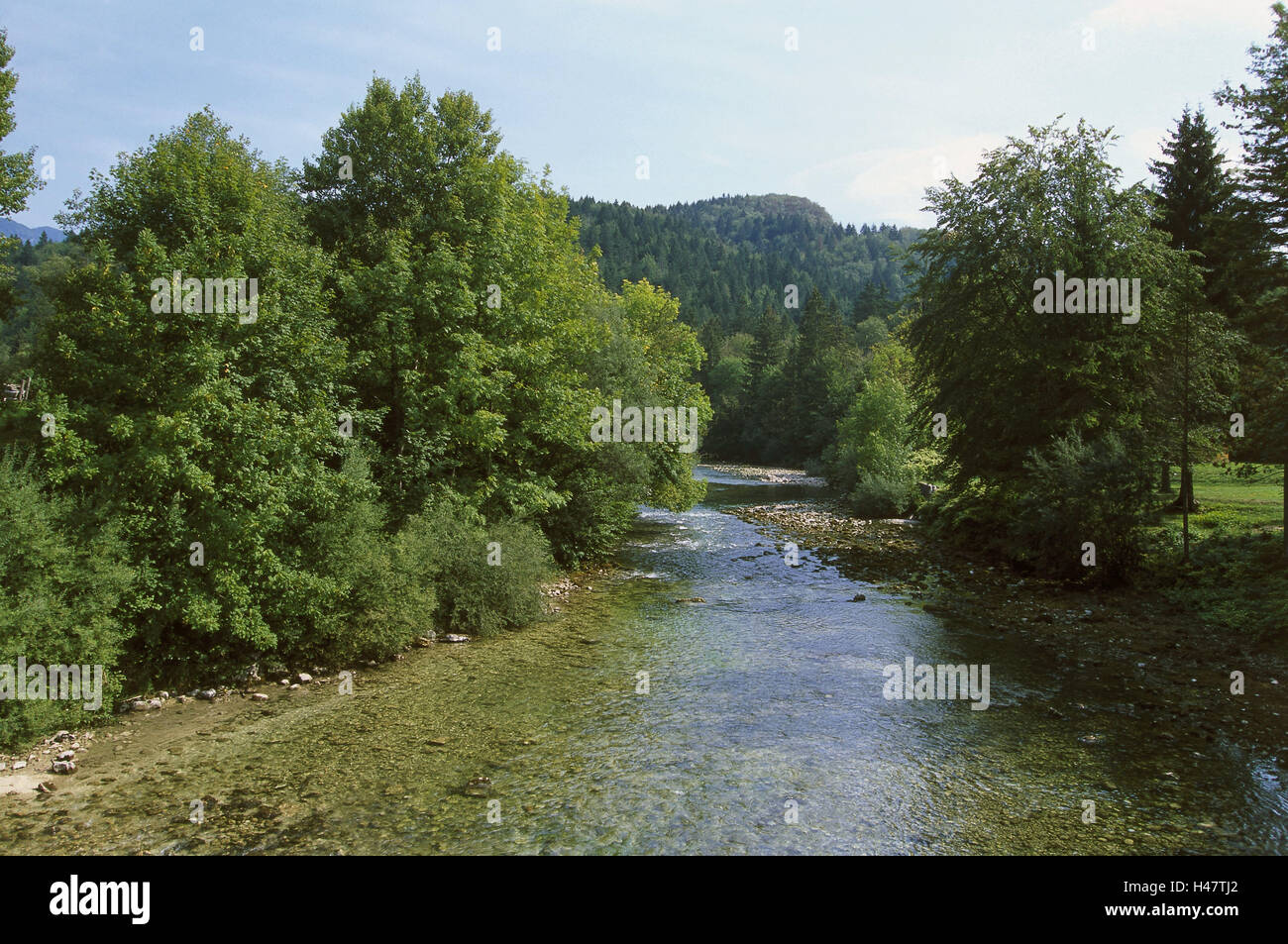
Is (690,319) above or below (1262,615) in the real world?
above

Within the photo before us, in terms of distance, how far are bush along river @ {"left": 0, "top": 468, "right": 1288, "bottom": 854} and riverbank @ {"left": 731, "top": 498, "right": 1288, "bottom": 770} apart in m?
0.09

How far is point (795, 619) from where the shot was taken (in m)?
22.7

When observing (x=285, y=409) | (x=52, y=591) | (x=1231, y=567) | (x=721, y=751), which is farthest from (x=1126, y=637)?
(x=52, y=591)

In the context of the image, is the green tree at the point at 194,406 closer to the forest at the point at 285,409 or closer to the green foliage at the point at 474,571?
the forest at the point at 285,409

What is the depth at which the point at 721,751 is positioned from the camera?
1327 centimetres

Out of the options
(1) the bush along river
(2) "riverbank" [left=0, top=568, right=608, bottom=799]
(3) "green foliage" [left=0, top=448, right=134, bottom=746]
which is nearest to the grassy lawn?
(1) the bush along river

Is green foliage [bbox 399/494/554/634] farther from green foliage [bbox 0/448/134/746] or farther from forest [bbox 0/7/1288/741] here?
green foliage [bbox 0/448/134/746]

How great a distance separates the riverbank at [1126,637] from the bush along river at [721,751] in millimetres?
94

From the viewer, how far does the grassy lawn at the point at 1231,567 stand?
62.7 feet

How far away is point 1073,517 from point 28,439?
27.3m

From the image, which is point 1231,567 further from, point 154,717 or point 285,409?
point 154,717

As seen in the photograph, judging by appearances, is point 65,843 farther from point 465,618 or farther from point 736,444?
point 736,444

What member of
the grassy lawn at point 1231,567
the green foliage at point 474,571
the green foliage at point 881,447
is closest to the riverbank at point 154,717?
the green foliage at point 474,571
